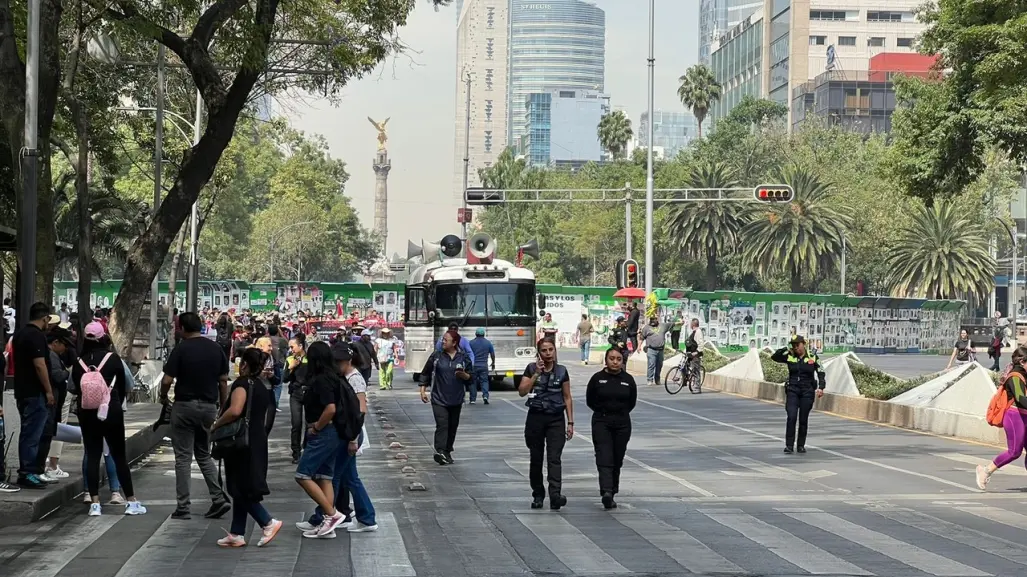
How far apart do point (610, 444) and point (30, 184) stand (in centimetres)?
761

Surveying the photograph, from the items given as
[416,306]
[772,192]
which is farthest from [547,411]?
[772,192]

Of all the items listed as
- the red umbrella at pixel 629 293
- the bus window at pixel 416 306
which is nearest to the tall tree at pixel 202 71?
the bus window at pixel 416 306

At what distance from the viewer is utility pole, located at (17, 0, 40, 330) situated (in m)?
16.5

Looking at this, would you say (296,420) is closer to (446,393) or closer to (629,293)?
(446,393)

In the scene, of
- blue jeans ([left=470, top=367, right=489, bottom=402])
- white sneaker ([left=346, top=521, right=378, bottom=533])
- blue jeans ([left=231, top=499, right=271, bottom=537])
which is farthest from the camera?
blue jeans ([left=470, top=367, right=489, bottom=402])

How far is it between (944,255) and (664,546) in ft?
243

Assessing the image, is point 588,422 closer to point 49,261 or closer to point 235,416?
point 49,261

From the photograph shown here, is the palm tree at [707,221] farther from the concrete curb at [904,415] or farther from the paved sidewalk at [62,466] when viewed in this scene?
the paved sidewalk at [62,466]

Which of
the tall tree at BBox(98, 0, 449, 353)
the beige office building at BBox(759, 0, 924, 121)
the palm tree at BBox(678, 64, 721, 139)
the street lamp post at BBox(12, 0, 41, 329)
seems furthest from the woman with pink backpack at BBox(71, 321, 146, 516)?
the beige office building at BBox(759, 0, 924, 121)

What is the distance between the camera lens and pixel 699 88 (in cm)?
Answer: 12406

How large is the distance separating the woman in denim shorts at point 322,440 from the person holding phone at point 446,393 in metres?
6.39

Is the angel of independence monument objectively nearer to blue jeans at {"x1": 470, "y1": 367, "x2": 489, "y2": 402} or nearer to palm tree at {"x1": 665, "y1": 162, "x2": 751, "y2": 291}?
palm tree at {"x1": 665, "y1": 162, "x2": 751, "y2": 291}

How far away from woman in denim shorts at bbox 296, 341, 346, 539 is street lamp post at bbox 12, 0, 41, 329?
558 cm

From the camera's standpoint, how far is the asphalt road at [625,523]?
10.5 m
